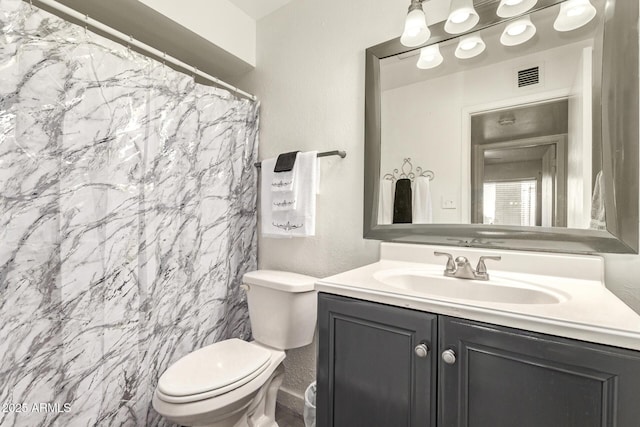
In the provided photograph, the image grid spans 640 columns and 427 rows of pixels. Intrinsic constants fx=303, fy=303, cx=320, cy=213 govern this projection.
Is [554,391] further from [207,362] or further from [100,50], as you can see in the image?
[100,50]

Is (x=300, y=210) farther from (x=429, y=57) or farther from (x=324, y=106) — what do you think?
(x=429, y=57)

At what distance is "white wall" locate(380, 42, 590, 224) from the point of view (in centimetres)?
115

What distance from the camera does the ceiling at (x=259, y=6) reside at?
6.11ft

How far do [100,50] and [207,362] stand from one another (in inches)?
55.4

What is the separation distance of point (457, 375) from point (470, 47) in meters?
1.29

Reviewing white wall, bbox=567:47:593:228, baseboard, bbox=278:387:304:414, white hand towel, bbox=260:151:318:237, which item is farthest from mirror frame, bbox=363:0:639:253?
baseboard, bbox=278:387:304:414

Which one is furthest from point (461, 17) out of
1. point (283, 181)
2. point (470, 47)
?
point (283, 181)

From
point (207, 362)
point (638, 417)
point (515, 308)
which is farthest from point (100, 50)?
point (638, 417)

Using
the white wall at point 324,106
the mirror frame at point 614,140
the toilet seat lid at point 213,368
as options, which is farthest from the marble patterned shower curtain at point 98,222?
the mirror frame at point 614,140

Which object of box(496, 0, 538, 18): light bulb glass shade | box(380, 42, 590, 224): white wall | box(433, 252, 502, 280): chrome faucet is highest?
box(496, 0, 538, 18): light bulb glass shade

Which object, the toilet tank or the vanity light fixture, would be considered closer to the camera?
the vanity light fixture

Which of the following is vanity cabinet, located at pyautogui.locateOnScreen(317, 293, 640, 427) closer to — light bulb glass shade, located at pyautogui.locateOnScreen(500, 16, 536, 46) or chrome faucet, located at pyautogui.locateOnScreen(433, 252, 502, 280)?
chrome faucet, located at pyautogui.locateOnScreen(433, 252, 502, 280)

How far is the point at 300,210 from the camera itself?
1.67 meters

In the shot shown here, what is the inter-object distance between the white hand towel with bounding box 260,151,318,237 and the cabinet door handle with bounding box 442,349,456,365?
0.96 metres
